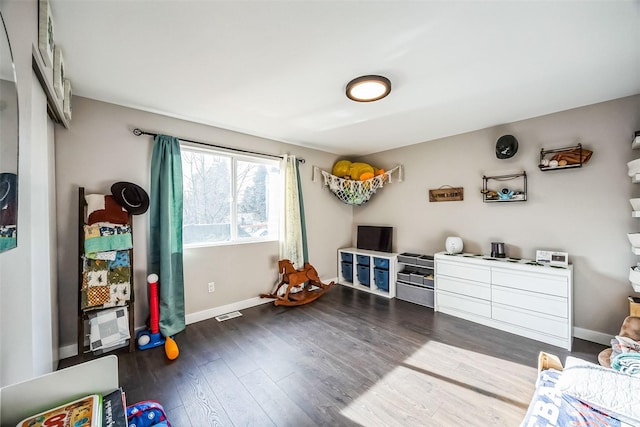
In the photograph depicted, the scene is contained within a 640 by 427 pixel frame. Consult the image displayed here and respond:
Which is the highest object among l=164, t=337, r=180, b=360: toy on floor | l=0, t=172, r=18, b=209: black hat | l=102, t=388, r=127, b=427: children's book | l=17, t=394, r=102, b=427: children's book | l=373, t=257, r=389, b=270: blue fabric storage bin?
l=0, t=172, r=18, b=209: black hat

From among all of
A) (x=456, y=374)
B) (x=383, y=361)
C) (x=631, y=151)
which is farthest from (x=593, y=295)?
(x=383, y=361)

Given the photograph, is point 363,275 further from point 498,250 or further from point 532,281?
point 532,281

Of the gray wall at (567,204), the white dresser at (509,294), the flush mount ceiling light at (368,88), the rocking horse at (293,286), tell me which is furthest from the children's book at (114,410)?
the gray wall at (567,204)

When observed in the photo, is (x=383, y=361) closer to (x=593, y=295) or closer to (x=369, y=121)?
(x=593, y=295)

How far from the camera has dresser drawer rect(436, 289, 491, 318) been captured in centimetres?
288

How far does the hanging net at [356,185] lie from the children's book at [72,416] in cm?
366

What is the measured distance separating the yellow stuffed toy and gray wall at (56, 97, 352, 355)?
93 centimetres

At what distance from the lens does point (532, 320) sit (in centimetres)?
257

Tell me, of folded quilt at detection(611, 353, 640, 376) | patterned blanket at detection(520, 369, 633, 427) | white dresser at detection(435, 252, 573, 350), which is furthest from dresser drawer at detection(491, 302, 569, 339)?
patterned blanket at detection(520, 369, 633, 427)

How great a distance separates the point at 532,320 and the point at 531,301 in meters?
0.19

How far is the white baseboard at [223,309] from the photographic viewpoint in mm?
2928

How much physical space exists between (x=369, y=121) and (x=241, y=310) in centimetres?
289

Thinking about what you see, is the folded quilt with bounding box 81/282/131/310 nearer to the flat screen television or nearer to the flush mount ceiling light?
the flush mount ceiling light

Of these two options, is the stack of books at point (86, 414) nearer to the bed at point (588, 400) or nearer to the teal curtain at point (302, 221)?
the bed at point (588, 400)
